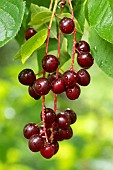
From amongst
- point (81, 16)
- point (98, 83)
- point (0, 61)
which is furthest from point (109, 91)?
point (81, 16)

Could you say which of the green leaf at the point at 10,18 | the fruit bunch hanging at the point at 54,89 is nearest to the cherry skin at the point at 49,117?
the fruit bunch hanging at the point at 54,89

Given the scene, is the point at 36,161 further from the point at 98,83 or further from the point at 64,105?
the point at 98,83

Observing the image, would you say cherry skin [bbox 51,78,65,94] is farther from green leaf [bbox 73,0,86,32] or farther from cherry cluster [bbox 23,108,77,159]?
green leaf [bbox 73,0,86,32]

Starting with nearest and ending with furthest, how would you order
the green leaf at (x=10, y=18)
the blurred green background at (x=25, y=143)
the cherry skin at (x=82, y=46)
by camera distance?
the green leaf at (x=10, y=18), the cherry skin at (x=82, y=46), the blurred green background at (x=25, y=143)

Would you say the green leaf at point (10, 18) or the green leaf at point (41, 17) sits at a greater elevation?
the green leaf at point (41, 17)

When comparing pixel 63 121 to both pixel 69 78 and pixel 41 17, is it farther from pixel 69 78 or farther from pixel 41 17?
pixel 41 17

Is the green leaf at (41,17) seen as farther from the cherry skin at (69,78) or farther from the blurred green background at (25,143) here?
the blurred green background at (25,143)
